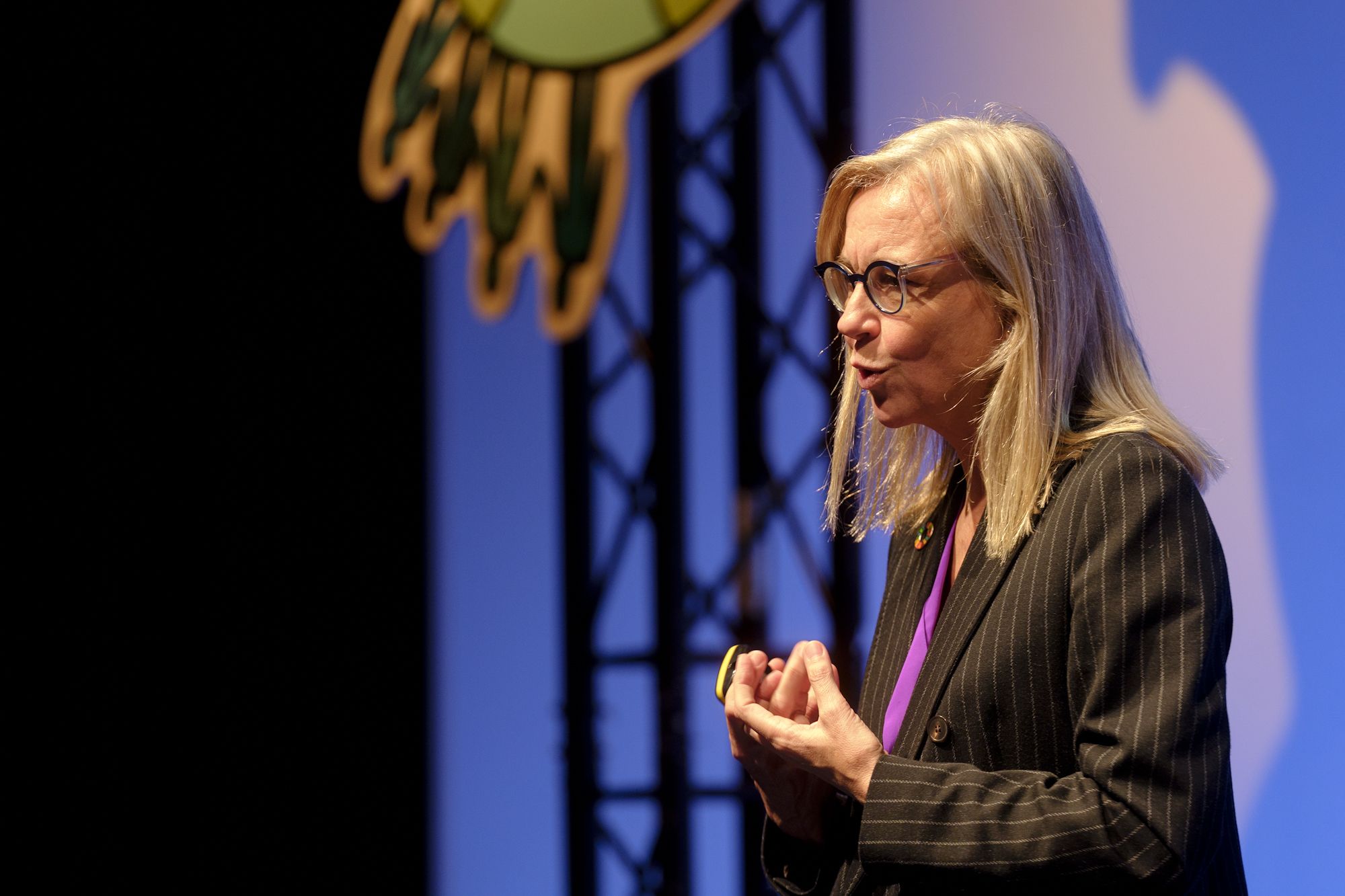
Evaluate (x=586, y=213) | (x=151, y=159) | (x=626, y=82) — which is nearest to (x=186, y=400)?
(x=151, y=159)

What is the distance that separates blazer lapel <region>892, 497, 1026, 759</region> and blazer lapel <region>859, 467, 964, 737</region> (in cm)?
11

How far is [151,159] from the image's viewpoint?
408 cm

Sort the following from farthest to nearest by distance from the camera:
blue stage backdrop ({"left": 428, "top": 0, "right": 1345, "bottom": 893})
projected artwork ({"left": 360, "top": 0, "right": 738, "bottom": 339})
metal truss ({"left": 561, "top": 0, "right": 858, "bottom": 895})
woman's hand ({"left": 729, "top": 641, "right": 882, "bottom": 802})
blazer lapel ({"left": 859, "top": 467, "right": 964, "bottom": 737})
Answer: projected artwork ({"left": 360, "top": 0, "right": 738, "bottom": 339})
metal truss ({"left": 561, "top": 0, "right": 858, "bottom": 895})
blue stage backdrop ({"left": 428, "top": 0, "right": 1345, "bottom": 893})
blazer lapel ({"left": 859, "top": 467, "right": 964, "bottom": 737})
woman's hand ({"left": 729, "top": 641, "right": 882, "bottom": 802})

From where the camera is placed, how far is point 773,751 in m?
1.30

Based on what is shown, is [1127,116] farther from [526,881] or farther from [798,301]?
[526,881]

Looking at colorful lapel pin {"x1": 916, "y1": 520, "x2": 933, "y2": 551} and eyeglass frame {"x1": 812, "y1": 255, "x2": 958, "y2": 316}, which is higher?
eyeglass frame {"x1": 812, "y1": 255, "x2": 958, "y2": 316}

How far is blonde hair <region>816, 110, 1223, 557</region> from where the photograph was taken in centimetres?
120

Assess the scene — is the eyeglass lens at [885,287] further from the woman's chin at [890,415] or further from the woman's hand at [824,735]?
the woman's hand at [824,735]

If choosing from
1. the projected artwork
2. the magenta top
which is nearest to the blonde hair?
the magenta top

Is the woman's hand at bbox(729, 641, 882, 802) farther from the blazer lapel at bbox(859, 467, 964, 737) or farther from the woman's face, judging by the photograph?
the woman's face

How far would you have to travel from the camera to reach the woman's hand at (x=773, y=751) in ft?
4.18

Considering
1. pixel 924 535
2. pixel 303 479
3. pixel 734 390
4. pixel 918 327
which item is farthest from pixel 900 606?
pixel 303 479

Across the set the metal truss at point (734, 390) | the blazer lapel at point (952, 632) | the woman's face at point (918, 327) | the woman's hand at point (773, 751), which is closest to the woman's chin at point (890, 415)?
the woman's face at point (918, 327)

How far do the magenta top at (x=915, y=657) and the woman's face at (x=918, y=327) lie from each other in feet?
0.53
